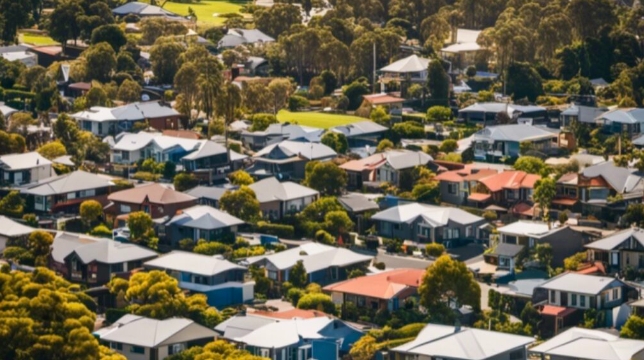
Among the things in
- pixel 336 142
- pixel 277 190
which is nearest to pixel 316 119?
pixel 336 142

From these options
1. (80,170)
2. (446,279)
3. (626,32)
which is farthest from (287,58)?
(446,279)

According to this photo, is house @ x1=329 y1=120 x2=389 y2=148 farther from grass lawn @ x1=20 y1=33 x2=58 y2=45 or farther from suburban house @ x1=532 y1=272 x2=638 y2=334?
grass lawn @ x1=20 y1=33 x2=58 y2=45

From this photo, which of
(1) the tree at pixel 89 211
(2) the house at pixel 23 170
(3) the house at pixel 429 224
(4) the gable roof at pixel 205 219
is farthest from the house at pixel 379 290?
(2) the house at pixel 23 170

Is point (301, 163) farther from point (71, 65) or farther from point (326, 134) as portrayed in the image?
point (71, 65)

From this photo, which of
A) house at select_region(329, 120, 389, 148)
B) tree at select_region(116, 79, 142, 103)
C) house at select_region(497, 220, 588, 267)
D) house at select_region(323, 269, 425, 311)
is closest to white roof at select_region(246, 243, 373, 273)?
house at select_region(323, 269, 425, 311)

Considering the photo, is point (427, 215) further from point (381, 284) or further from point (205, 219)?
point (381, 284)

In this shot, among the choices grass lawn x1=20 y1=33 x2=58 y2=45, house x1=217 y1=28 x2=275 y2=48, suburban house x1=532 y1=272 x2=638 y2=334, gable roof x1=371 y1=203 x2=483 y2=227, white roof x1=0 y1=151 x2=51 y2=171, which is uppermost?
house x1=217 y1=28 x2=275 y2=48
